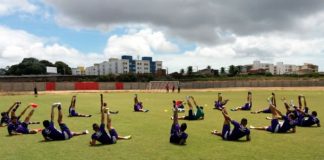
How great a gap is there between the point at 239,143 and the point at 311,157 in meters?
3.29

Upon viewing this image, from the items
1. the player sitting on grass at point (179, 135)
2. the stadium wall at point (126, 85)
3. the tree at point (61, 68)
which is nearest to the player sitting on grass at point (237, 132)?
the player sitting on grass at point (179, 135)

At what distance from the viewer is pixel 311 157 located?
1211cm

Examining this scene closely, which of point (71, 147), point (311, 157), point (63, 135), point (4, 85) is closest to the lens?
point (311, 157)

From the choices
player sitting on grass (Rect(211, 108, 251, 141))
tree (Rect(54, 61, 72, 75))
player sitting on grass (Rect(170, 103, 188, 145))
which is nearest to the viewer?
player sitting on grass (Rect(170, 103, 188, 145))

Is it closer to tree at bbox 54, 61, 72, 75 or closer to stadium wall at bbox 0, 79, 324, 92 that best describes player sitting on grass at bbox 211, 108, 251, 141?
stadium wall at bbox 0, 79, 324, 92

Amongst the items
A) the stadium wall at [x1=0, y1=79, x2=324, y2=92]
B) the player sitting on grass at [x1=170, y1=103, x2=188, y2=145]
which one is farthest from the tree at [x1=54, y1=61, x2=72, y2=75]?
the player sitting on grass at [x1=170, y1=103, x2=188, y2=145]

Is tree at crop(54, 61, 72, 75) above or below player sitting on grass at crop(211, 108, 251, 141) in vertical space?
above

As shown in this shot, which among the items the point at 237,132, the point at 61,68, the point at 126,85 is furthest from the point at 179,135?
the point at 61,68

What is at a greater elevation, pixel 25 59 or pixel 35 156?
pixel 25 59

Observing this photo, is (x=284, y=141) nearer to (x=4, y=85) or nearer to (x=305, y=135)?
(x=305, y=135)

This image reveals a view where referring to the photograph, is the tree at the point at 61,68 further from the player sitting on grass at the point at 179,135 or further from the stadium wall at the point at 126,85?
the player sitting on grass at the point at 179,135

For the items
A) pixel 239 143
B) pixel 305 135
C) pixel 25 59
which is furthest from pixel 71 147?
pixel 25 59

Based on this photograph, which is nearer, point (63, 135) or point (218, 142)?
point (218, 142)

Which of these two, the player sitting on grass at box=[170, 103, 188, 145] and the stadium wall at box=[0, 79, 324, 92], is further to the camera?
the stadium wall at box=[0, 79, 324, 92]
